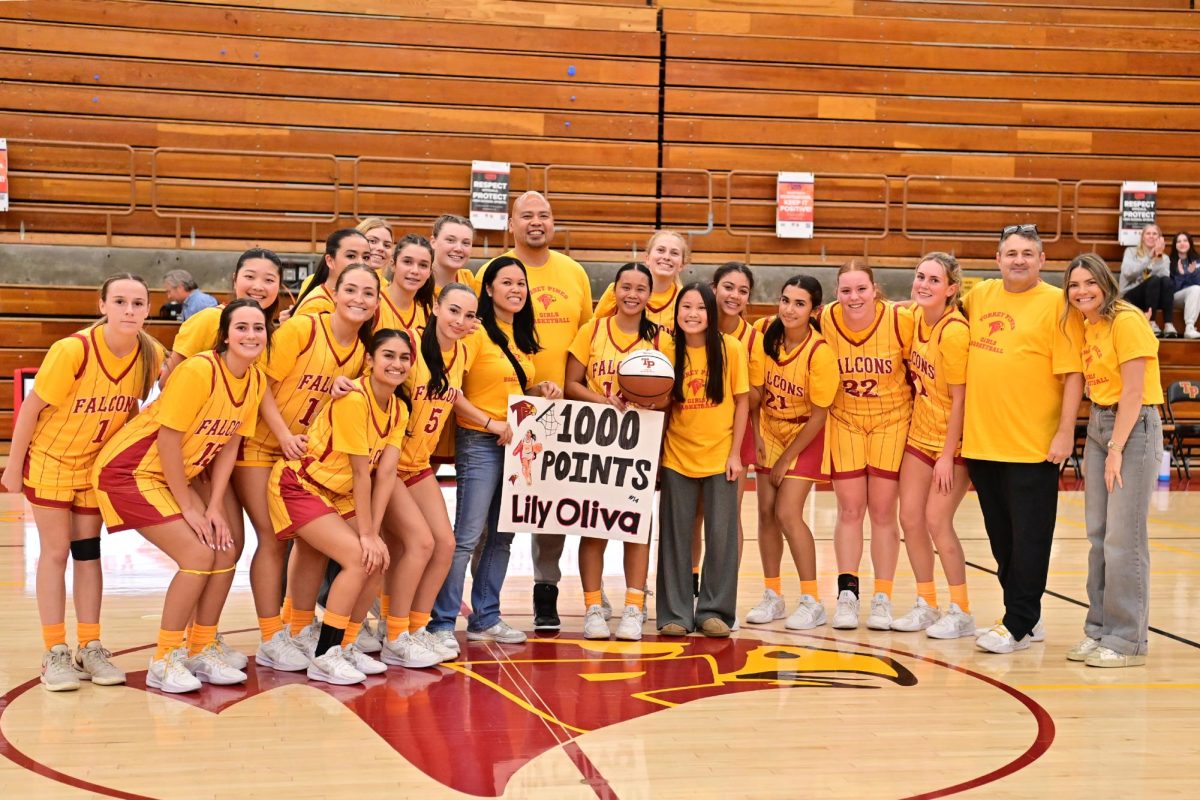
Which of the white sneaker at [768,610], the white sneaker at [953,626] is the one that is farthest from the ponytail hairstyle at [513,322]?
the white sneaker at [953,626]

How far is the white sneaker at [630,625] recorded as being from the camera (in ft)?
17.0

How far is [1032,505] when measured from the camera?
504cm

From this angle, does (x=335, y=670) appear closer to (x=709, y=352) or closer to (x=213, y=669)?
(x=213, y=669)

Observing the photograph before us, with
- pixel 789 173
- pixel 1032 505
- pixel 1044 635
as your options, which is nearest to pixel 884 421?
pixel 1032 505

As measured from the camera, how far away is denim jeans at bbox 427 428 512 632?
5.07 meters

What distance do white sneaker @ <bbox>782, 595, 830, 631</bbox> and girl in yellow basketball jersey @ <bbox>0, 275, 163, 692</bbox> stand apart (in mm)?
2836

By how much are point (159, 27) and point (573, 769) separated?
10.9 metres

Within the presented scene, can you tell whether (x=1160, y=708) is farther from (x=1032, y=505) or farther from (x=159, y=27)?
(x=159, y=27)

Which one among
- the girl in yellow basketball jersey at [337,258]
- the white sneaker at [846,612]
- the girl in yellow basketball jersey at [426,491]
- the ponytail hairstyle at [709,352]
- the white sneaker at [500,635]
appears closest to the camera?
the girl in yellow basketball jersey at [426,491]

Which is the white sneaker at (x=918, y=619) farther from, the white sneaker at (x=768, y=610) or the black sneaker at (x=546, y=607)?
the black sneaker at (x=546, y=607)

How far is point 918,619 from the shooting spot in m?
5.53

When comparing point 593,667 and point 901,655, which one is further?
point 901,655

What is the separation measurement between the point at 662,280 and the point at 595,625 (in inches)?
62.5

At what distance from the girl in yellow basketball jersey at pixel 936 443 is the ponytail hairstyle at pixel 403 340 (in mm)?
2291
